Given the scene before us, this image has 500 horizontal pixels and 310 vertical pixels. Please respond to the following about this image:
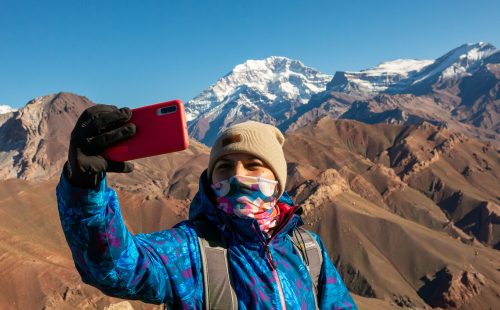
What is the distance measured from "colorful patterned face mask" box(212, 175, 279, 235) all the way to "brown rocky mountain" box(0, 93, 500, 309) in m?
19.5

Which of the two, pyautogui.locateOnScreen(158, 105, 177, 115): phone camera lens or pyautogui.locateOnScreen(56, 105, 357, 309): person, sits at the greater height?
pyautogui.locateOnScreen(158, 105, 177, 115): phone camera lens

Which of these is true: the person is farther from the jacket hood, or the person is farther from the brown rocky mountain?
the brown rocky mountain

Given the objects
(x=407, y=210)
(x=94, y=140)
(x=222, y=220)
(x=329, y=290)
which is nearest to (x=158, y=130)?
(x=94, y=140)

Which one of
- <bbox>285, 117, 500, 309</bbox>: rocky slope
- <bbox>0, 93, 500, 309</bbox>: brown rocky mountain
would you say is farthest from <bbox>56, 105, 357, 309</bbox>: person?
<bbox>285, 117, 500, 309</bbox>: rocky slope

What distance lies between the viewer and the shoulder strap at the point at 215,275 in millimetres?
3660

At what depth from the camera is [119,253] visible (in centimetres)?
318

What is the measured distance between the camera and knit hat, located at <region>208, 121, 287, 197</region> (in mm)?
4480

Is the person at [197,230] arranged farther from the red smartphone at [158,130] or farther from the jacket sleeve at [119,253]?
the red smartphone at [158,130]

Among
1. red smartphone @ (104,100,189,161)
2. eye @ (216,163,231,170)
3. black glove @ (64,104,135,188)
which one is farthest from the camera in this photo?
eye @ (216,163,231,170)

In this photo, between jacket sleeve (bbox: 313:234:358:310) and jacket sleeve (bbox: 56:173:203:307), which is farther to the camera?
jacket sleeve (bbox: 313:234:358:310)

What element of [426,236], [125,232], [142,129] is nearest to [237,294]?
[125,232]

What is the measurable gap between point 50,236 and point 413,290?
71.8 meters

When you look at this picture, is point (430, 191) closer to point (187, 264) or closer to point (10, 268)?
point (10, 268)

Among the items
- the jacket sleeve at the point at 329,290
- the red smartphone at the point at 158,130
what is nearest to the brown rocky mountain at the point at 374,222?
the jacket sleeve at the point at 329,290
